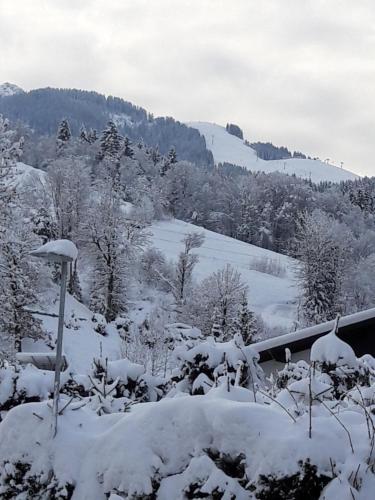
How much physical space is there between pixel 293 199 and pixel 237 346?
69.9 metres

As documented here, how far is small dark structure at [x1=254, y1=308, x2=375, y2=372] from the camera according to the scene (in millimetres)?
8703

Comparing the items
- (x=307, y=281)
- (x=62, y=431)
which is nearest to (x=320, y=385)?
(x=62, y=431)

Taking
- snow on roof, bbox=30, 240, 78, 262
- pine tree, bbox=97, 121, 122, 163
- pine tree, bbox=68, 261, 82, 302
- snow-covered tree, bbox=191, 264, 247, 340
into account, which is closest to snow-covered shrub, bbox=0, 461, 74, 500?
snow on roof, bbox=30, 240, 78, 262

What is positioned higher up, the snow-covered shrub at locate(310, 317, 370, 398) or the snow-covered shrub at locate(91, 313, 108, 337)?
the snow-covered shrub at locate(310, 317, 370, 398)

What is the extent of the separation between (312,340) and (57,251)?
20.8ft

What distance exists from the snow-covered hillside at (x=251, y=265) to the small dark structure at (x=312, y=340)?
30308mm

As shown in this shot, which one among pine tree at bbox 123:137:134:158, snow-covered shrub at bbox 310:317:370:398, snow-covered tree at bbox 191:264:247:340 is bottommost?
snow-covered tree at bbox 191:264:247:340

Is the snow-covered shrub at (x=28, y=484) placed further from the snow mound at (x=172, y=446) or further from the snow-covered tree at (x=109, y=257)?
the snow-covered tree at (x=109, y=257)

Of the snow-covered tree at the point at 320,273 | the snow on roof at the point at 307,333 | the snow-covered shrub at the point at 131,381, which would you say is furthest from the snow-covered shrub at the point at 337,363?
the snow-covered tree at the point at 320,273

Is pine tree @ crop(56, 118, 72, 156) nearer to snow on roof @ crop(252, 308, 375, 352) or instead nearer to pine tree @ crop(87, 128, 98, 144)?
pine tree @ crop(87, 128, 98, 144)

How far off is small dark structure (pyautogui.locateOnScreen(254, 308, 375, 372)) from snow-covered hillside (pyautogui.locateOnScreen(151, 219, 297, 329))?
3031cm

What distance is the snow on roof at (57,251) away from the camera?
3461 mm

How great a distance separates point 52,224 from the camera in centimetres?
4228

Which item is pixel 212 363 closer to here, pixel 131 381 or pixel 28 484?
pixel 131 381
